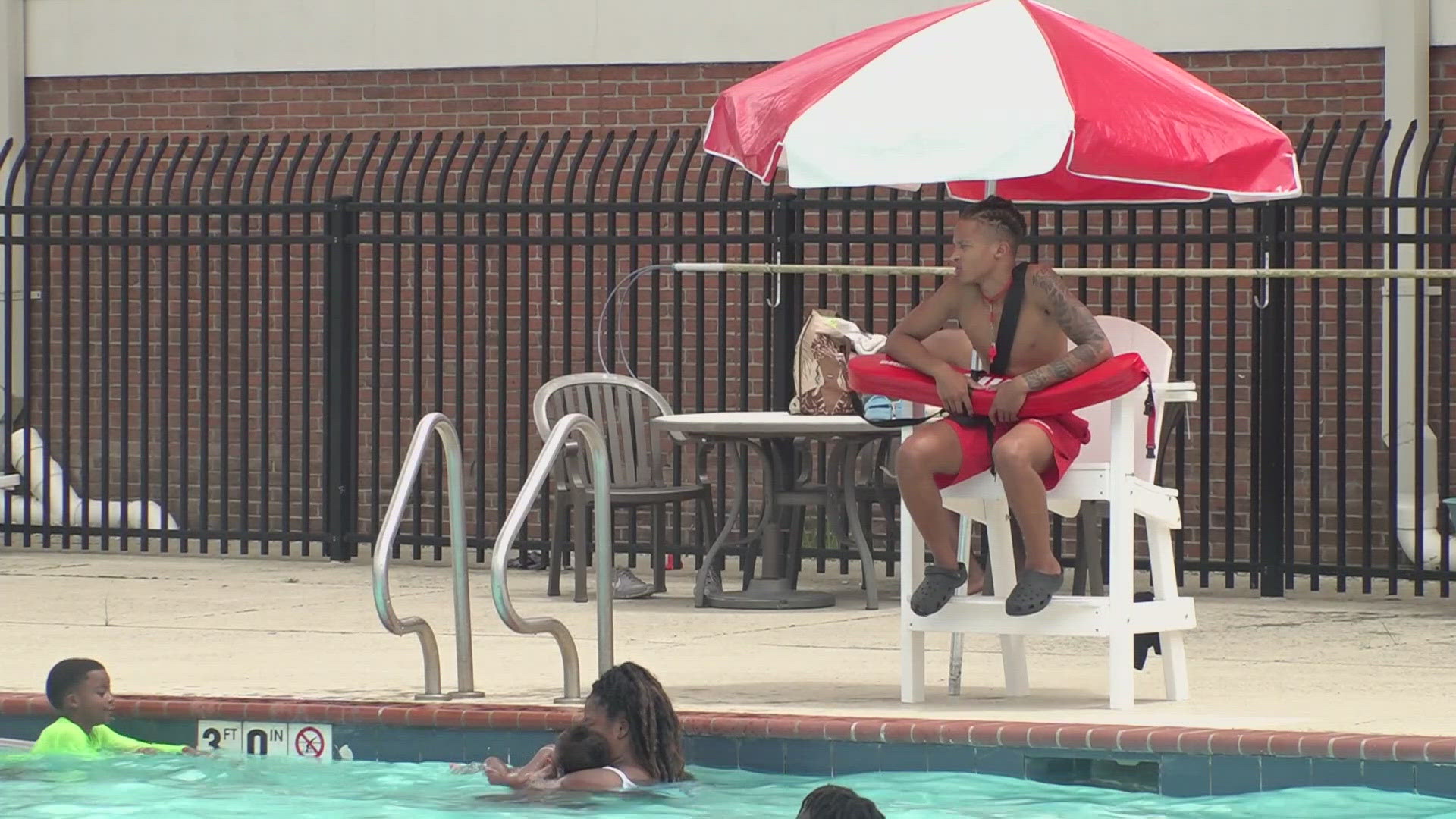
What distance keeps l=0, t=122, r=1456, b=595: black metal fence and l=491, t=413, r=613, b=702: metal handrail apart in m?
3.57

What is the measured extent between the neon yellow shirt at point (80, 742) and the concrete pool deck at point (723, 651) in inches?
14.5

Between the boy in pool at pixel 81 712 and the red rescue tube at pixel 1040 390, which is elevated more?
the red rescue tube at pixel 1040 390

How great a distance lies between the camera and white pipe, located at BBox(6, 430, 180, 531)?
1359 centimetres

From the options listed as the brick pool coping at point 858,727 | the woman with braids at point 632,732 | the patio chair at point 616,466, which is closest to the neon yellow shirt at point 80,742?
the brick pool coping at point 858,727

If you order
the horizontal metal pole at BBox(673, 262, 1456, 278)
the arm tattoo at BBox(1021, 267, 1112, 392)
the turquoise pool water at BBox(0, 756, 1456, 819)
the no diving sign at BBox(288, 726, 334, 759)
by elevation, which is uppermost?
the horizontal metal pole at BBox(673, 262, 1456, 278)

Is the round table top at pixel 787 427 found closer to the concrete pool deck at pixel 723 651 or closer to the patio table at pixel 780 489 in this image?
the patio table at pixel 780 489

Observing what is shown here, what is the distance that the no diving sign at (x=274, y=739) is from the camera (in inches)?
282

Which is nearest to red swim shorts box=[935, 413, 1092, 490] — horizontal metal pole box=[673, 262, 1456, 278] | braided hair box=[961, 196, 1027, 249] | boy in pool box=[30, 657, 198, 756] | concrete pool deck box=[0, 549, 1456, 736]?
braided hair box=[961, 196, 1027, 249]

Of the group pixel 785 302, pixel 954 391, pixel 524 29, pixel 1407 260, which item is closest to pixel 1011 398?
pixel 954 391

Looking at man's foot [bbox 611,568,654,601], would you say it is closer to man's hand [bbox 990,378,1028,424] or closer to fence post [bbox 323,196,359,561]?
fence post [bbox 323,196,359,561]

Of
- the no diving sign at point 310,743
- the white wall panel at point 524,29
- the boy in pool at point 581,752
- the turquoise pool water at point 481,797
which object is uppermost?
the white wall panel at point 524,29

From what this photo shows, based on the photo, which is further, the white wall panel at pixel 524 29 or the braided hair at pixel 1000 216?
the white wall panel at pixel 524 29

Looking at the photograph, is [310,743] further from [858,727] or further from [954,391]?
[954,391]

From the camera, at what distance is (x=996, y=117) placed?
724 cm
